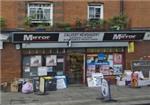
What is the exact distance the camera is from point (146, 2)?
23906 millimetres

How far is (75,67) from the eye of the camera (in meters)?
23.3

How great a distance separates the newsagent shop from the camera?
2205cm

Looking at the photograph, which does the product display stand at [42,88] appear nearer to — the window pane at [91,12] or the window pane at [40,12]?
the window pane at [40,12]

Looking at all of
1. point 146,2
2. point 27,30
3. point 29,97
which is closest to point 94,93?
point 29,97

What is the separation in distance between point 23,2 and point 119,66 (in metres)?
6.57

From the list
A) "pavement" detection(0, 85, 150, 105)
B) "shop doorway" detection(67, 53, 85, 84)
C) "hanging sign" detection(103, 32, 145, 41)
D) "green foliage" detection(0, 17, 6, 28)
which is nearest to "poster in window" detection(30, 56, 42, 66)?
"shop doorway" detection(67, 53, 85, 84)

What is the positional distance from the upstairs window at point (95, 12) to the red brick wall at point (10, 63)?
4528 millimetres

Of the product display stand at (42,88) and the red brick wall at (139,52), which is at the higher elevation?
the red brick wall at (139,52)

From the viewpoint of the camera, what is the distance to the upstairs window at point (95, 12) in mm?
23198

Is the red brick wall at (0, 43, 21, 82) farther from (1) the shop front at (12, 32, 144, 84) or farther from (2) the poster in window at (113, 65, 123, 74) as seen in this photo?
(2) the poster in window at (113, 65, 123, 74)

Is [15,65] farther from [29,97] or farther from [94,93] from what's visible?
[94,93]

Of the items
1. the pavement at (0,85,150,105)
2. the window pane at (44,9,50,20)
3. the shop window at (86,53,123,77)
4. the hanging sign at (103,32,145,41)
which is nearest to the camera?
the pavement at (0,85,150,105)

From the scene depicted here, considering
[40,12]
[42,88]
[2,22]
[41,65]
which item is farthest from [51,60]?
[2,22]

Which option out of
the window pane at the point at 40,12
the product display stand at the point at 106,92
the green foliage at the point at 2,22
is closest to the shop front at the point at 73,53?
the green foliage at the point at 2,22
